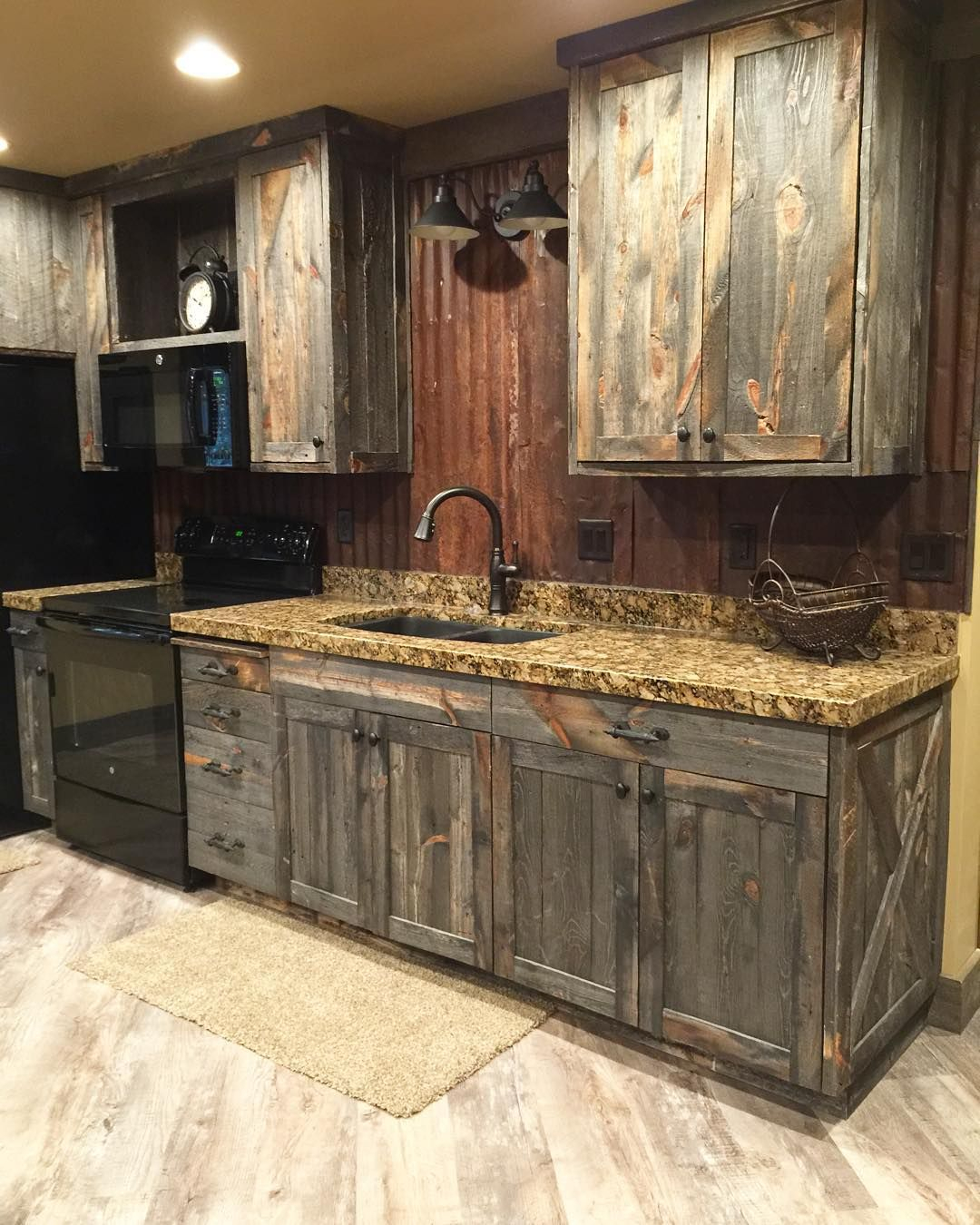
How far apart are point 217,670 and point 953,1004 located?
2135 millimetres

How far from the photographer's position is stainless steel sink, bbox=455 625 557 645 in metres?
3.14

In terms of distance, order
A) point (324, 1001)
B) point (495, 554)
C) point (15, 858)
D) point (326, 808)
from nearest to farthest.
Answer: point (324, 1001) < point (326, 808) < point (495, 554) < point (15, 858)

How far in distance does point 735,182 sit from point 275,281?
5.05 ft

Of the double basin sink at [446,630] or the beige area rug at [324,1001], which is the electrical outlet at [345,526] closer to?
the double basin sink at [446,630]

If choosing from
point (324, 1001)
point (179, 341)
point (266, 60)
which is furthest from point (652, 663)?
point (179, 341)

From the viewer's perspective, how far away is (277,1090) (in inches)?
Result: 93.9

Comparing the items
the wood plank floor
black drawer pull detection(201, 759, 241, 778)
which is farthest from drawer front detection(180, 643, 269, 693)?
the wood plank floor

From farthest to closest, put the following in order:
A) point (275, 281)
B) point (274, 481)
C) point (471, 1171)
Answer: point (274, 481), point (275, 281), point (471, 1171)

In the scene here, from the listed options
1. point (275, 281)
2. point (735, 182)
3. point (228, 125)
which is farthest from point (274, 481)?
point (735, 182)

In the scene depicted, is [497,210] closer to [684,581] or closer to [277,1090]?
[684,581]

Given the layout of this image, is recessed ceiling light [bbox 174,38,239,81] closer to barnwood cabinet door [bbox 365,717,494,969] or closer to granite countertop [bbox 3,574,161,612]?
barnwood cabinet door [bbox 365,717,494,969]

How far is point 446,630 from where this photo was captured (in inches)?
132

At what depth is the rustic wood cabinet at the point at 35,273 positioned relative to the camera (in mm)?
3861

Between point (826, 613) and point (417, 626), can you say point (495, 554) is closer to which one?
point (417, 626)
